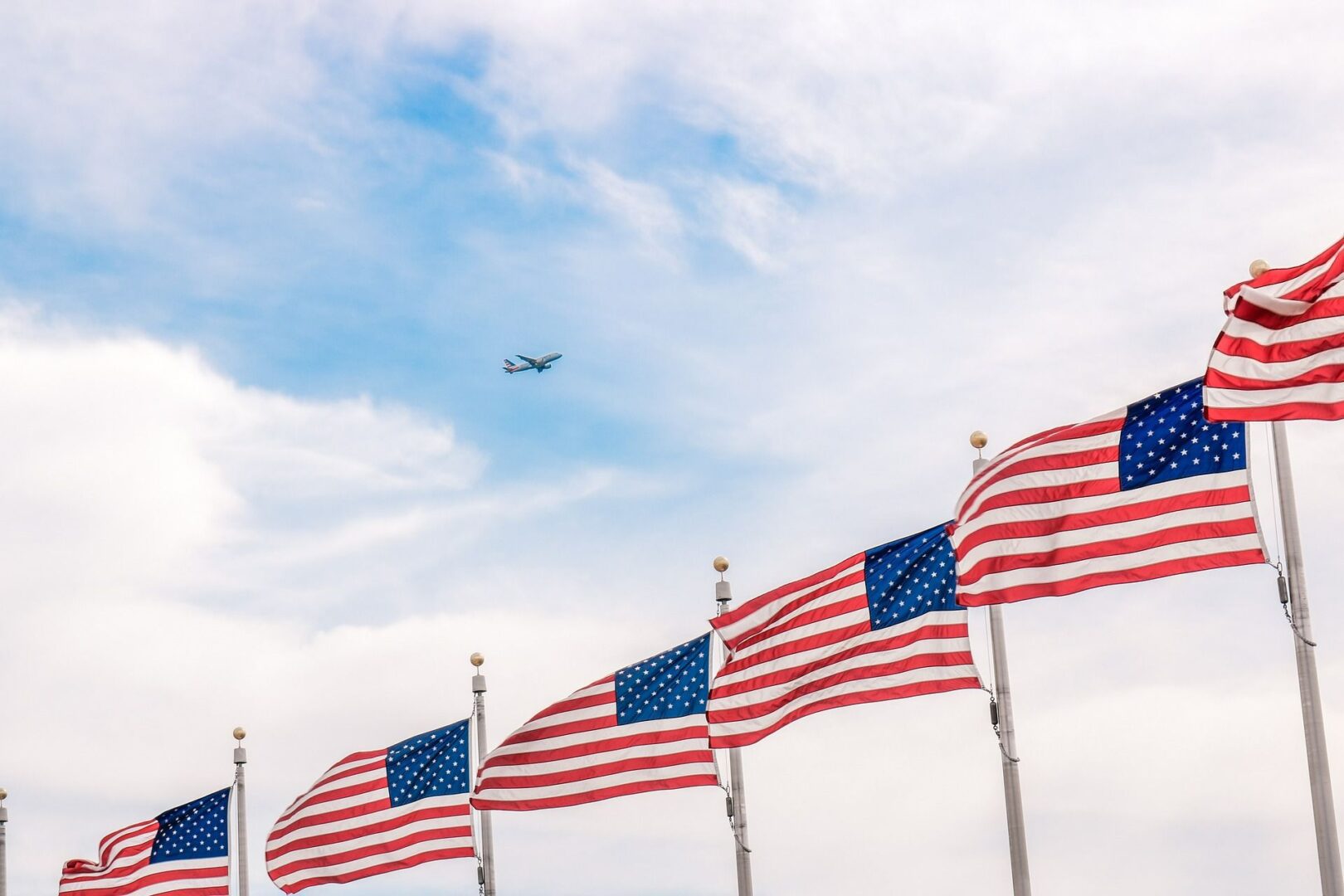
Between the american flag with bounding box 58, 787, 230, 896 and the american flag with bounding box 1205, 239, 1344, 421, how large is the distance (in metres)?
29.6

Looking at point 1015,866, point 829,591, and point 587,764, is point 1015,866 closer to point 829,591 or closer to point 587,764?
point 829,591

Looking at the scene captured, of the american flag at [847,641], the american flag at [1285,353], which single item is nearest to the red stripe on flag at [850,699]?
the american flag at [847,641]

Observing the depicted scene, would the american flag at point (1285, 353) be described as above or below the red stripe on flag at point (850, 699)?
above

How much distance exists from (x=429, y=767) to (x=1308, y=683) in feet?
67.3

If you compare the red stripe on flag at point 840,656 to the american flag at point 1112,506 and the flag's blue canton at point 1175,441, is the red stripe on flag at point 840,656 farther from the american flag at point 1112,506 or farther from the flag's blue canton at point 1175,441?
the flag's blue canton at point 1175,441

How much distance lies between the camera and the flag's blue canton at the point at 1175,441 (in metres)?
26.0

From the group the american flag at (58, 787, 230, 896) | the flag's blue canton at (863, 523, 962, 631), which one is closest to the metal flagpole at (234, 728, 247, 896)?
the american flag at (58, 787, 230, 896)

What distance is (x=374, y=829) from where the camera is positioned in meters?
39.3

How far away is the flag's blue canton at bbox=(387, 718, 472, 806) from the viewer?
3919 centimetres

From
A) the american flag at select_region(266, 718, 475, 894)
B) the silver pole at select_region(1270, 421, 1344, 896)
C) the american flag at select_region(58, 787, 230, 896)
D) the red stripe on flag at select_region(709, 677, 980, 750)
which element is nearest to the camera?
the silver pole at select_region(1270, 421, 1344, 896)

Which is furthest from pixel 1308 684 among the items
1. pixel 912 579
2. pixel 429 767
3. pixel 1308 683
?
pixel 429 767

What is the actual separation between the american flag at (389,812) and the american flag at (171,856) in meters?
6.02

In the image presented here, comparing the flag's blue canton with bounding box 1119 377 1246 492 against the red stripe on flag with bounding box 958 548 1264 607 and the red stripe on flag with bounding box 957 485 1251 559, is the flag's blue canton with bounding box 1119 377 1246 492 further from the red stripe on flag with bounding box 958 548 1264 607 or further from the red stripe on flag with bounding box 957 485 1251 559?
the red stripe on flag with bounding box 958 548 1264 607

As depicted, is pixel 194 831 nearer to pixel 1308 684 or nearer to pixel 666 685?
pixel 666 685
